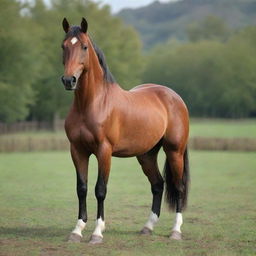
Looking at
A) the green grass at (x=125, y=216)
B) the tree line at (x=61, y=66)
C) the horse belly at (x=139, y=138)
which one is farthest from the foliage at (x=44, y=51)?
the horse belly at (x=139, y=138)

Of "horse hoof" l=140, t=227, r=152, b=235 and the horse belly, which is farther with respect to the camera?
"horse hoof" l=140, t=227, r=152, b=235

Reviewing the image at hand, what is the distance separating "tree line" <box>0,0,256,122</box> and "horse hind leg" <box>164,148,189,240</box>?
31218 millimetres

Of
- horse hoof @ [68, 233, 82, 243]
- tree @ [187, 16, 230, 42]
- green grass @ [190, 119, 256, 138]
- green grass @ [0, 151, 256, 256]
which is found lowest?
green grass @ [190, 119, 256, 138]

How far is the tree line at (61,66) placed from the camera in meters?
40.6

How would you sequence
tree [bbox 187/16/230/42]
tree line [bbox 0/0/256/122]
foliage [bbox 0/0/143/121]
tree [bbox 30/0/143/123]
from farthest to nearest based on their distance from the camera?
tree [bbox 187/16/230/42] → tree [bbox 30/0/143/123] → tree line [bbox 0/0/256/122] → foliage [bbox 0/0/143/121]

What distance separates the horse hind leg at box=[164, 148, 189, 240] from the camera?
834cm

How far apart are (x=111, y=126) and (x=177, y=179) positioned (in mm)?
1654

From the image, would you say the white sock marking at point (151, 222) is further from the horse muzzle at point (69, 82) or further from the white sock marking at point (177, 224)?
the horse muzzle at point (69, 82)

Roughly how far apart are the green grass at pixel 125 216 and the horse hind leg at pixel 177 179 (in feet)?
1.30

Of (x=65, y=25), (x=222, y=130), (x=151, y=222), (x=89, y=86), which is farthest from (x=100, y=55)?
(x=222, y=130)

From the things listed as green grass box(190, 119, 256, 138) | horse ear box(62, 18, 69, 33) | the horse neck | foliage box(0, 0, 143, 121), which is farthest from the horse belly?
green grass box(190, 119, 256, 138)

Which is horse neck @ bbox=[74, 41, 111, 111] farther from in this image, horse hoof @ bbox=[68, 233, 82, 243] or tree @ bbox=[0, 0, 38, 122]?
tree @ bbox=[0, 0, 38, 122]

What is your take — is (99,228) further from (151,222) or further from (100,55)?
(100,55)

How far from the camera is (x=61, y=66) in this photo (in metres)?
48.8
